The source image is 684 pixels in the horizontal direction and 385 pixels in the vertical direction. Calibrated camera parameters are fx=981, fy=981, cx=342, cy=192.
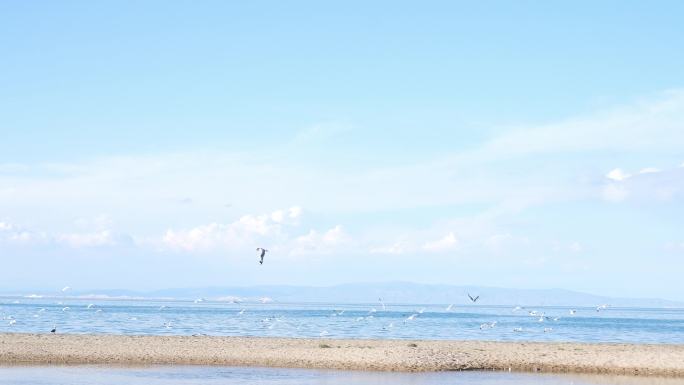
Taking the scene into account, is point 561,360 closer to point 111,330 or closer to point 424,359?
point 424,359

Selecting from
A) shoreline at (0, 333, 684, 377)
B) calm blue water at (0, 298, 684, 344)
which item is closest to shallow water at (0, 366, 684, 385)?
shoreline at (0, 333, 684, 377)

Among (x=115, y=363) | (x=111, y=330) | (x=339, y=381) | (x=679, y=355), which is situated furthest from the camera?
(x=111, y=330)

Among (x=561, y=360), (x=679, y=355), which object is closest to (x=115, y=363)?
(x=561, y=360)

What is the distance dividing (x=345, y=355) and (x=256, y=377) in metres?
7.19

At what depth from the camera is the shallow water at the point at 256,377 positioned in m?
35.2

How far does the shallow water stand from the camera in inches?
1384

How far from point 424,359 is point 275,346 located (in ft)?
29.3

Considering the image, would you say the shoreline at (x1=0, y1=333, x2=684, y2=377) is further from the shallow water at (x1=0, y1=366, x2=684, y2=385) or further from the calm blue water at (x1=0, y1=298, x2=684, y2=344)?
the calm blue water at (x1=0, y1=298, x2=684, y2=344)

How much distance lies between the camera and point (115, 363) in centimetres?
4153

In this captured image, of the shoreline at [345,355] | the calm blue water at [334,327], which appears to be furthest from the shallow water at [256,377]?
the calm blue water at [334,327]

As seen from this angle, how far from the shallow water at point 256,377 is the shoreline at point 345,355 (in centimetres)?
165

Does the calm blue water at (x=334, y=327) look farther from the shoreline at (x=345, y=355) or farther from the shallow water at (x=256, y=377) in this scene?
the shallow water at (x=256, y=377)

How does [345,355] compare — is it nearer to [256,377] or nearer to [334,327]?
[256,377]

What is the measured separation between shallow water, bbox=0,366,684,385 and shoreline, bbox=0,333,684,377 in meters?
1.65
